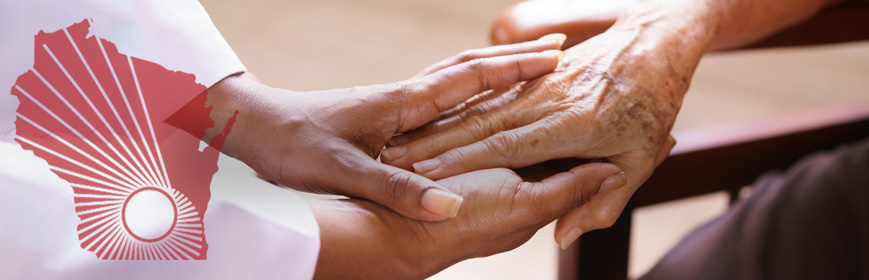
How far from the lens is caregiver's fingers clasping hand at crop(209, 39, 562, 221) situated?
64cm

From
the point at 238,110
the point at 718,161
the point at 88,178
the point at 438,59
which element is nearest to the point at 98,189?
the point at 88,178

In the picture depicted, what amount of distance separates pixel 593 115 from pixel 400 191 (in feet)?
0.79

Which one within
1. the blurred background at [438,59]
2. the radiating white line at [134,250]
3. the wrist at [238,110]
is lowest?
the blurred background at [438,59]

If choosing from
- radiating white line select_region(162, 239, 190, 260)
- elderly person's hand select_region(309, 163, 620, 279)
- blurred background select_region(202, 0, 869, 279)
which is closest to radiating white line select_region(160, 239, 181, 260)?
radiating white line select_region(162, 239, 190, 260)

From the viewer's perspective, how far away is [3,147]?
0.63 meters

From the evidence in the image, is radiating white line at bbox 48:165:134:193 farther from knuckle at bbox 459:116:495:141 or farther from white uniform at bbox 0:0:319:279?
knuckle at bbox 459:116:495:141

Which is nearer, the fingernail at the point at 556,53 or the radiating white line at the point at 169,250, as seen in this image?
the radiating white line at the point at 169,250

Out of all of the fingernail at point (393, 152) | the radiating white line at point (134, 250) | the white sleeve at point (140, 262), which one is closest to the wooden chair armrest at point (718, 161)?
the fingernail at point (393, 152)

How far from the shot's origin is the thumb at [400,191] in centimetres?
63

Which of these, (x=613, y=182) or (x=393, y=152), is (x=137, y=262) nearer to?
(x=393, y=152)

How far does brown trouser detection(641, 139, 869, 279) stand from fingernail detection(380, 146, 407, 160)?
38cm

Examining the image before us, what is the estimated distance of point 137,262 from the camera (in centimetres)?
59

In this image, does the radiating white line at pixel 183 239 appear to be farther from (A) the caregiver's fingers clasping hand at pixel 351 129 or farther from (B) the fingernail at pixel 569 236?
(B) the fingernail at pixel 569 236

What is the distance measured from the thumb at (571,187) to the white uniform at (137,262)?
0.21m
